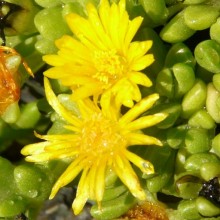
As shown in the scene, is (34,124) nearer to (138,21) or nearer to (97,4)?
(97,4)

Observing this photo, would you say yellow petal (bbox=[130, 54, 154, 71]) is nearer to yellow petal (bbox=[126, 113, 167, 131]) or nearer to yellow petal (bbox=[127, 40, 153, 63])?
yellow petal (bbox=[127, 40, 153, 63])

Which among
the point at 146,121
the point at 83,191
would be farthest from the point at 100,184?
the point at 146,121

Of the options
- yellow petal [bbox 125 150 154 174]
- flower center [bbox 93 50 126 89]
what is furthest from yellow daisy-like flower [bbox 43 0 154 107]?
yellow petal [bbox 125 150 154 174]

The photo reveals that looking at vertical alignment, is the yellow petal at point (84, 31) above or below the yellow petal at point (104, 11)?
below

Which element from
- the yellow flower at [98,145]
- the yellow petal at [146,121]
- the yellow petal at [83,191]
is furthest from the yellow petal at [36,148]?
the yellow petal at [146,121]

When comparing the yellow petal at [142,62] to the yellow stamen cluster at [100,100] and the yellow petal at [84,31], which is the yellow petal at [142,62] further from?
the yellow petal at [84,31]

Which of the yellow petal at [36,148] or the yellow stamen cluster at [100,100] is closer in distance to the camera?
the yellow stamen cluster at [100,100]

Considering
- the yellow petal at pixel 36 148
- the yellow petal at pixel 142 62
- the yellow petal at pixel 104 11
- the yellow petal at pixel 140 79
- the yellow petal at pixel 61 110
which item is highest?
the yellow petal at pixel 104 11
